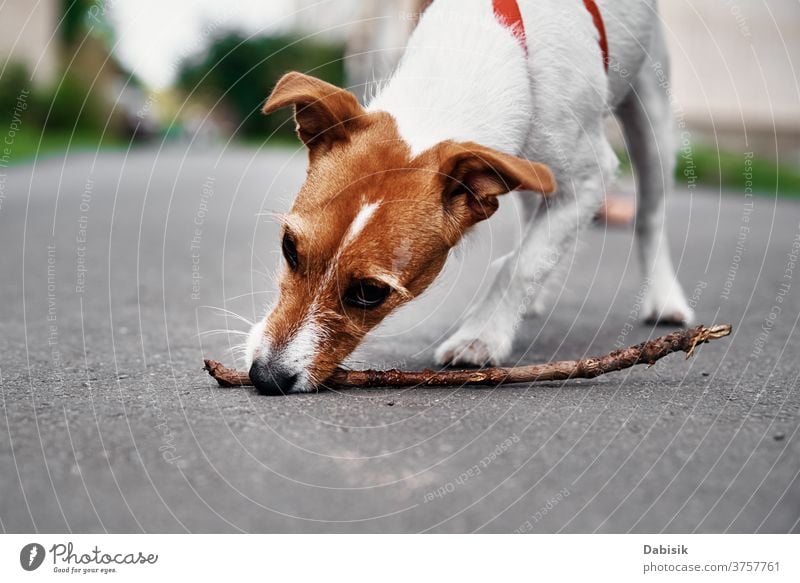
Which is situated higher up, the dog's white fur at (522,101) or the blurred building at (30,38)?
the dog's white fur at (522,101)

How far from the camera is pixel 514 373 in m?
3.00

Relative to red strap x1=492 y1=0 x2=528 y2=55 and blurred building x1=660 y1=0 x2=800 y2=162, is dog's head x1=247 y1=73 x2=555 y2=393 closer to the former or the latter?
red strap x1=492 y1=0 x2=528 y2=55

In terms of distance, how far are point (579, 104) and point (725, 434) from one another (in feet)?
5.18

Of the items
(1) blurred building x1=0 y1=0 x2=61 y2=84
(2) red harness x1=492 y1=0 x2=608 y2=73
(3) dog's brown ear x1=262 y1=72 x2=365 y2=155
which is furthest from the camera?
(1) blurred building x1=0 y1=0 x2=61 y2=84

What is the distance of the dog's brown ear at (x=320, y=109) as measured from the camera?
118 inches

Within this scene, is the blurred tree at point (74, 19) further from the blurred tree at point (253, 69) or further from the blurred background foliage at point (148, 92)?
the blurred tree at point (253, 69)

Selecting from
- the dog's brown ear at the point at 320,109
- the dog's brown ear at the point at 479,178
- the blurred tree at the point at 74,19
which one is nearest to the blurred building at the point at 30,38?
the blurred tree at the point at 74,19

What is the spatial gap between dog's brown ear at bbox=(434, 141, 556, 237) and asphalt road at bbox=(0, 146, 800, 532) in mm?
266

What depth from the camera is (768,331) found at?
4215mm

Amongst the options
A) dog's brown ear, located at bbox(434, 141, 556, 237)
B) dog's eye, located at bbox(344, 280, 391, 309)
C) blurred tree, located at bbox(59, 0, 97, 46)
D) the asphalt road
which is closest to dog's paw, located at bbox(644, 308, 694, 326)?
the asphalt road

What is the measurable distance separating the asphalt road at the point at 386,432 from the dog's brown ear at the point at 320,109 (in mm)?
437

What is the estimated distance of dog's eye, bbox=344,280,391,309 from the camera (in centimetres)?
285
